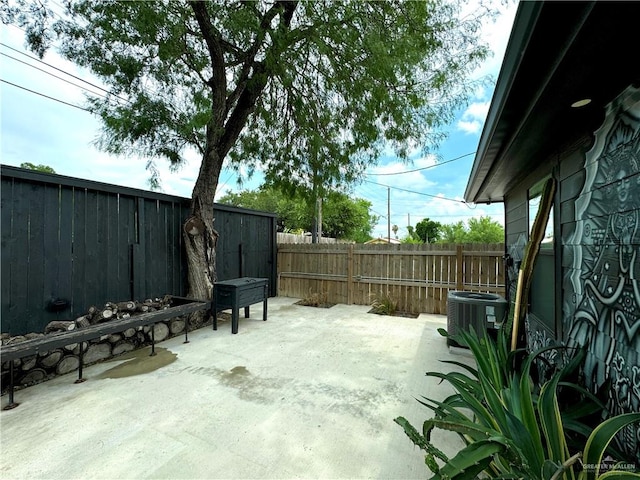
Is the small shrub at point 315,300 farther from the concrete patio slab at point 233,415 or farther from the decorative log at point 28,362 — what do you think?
the decorative log at point 28,362

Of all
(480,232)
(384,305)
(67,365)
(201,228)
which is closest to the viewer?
(67,365)

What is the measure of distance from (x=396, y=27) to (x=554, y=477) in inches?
182

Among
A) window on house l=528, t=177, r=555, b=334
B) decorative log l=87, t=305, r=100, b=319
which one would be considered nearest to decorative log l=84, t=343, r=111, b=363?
decorative log l=87, t=305, r=100, b=319

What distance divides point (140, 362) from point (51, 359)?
2.53 ft

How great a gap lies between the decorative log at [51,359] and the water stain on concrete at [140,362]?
45 cm

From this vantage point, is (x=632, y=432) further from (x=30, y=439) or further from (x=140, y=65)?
(x=140, y=65)

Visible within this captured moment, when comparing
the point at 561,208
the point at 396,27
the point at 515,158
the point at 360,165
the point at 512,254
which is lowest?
the point at 512,254

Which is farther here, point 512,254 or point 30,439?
point 512,254

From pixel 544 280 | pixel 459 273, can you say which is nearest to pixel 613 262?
pixel 544 280

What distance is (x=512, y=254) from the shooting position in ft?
12.9

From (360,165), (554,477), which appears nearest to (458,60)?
(360,165)

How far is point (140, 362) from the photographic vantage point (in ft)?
10.3

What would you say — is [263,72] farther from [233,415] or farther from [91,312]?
[233,415]

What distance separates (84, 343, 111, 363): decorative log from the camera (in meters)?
3.11
